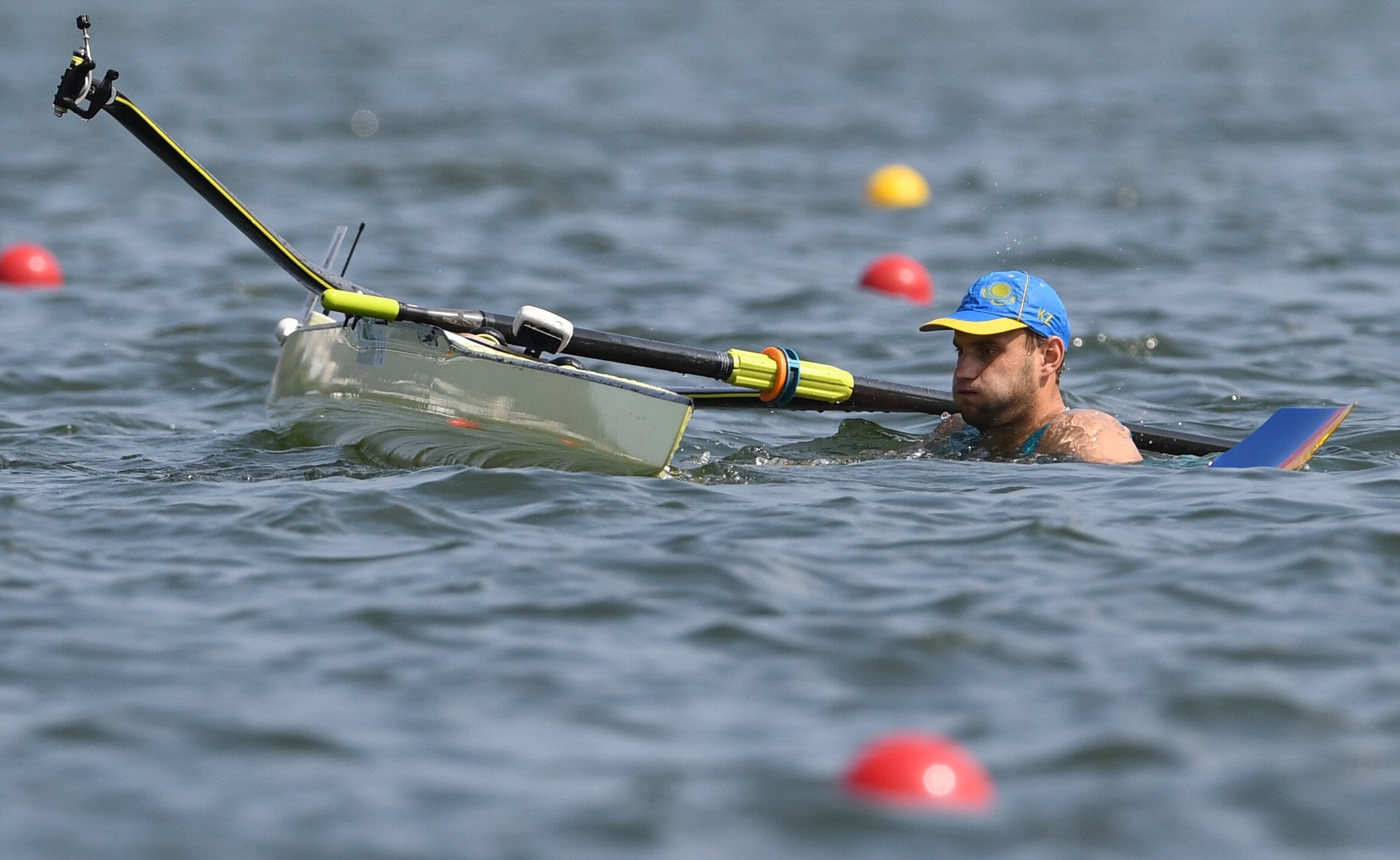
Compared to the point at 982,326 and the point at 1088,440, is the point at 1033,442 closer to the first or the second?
the point at 1088,440

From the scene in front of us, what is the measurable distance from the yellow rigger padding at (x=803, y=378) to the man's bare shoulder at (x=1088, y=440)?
33.3 inches

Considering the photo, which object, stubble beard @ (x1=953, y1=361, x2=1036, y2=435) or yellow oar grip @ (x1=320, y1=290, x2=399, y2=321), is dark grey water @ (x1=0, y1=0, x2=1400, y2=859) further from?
yellow oar grip @ (x1=320, y1=290, x2=399, y2=321)

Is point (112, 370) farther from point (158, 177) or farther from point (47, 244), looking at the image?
point (158, 177)

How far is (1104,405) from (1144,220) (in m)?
5.82

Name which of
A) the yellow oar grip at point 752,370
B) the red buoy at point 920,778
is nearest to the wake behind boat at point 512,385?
the yellow oar grip at point 752,370

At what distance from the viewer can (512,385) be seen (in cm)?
666

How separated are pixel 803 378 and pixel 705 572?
188 centimetres

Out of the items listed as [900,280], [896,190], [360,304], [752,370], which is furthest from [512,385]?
[896,190]

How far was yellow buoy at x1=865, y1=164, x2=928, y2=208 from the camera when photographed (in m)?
15.8

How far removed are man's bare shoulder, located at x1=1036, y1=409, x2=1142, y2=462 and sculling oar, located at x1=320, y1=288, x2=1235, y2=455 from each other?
11.2 inches

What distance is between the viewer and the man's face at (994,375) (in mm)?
7012

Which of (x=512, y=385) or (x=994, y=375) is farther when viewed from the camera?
(x=994, y=375)

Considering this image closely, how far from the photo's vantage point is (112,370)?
31.7 ft

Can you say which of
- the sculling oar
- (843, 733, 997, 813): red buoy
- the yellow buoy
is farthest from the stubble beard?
the yellow buoy
